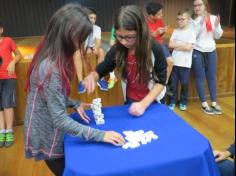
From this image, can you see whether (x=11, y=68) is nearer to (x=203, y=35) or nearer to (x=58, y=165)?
(x=58, y=165)

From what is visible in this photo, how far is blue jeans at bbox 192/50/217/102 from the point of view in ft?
10.6

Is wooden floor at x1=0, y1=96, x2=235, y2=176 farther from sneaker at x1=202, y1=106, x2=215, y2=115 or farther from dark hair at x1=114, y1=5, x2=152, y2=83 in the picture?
dark hair at x1=114, y1=5, x2=152, y2=83

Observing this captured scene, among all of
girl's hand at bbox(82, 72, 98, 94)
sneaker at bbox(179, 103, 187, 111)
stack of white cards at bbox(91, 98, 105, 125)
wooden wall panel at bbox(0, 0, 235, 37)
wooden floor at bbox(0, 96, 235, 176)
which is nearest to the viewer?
stack of white cards at bbox(91, 98, 105, 125)

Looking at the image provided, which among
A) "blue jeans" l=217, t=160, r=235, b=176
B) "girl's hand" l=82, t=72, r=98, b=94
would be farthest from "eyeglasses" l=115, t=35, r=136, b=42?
"blue jeans" l=217, t=160, r=235, b=176

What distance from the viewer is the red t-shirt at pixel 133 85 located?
5.27ft

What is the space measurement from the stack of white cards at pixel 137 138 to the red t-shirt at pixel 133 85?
0.45m

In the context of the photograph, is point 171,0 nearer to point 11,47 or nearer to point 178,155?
point 11,47

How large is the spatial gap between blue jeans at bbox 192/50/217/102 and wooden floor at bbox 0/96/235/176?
0.25 meters

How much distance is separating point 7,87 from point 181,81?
A: 198 cm

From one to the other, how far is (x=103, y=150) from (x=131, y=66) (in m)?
0.65

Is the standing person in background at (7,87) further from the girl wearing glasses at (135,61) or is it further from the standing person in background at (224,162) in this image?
the standing person in background at (224,162)

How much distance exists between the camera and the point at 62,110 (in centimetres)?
116

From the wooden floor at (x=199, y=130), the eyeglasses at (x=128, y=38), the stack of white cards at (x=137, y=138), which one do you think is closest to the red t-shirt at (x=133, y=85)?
the eyeglasses at (x=128, y=38)

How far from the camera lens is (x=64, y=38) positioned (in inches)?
44.7
